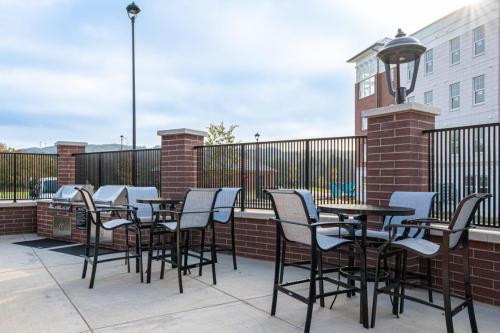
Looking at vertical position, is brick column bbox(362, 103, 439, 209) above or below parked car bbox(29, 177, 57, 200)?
above

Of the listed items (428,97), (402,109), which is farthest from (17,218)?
(428,97)

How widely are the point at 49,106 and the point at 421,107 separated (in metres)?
13.8

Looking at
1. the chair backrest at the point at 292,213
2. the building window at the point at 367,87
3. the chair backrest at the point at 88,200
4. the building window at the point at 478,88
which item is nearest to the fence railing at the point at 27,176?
the chair backrest at the point at 88,200

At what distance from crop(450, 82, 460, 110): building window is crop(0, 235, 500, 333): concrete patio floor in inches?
680

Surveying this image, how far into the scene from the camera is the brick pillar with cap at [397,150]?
13.6 ft

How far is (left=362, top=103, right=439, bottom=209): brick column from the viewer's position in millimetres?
4145

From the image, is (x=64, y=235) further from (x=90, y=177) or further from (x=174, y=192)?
(x=174, y=192)

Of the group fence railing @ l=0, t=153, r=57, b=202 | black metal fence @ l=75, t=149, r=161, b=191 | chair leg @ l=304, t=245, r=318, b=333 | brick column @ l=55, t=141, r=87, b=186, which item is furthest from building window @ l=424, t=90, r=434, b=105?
chair leg @ l=304, t=245, r=318, b=333

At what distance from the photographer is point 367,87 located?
26.4m

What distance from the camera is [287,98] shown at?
46.7 ft

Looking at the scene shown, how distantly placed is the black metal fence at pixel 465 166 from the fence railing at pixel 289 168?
3.01ft

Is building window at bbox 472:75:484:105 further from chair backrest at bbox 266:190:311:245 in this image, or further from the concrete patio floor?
chair backrest at bbox 266:190:311:245

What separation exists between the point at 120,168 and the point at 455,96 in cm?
1721

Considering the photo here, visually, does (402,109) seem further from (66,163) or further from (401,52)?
(66,163)
